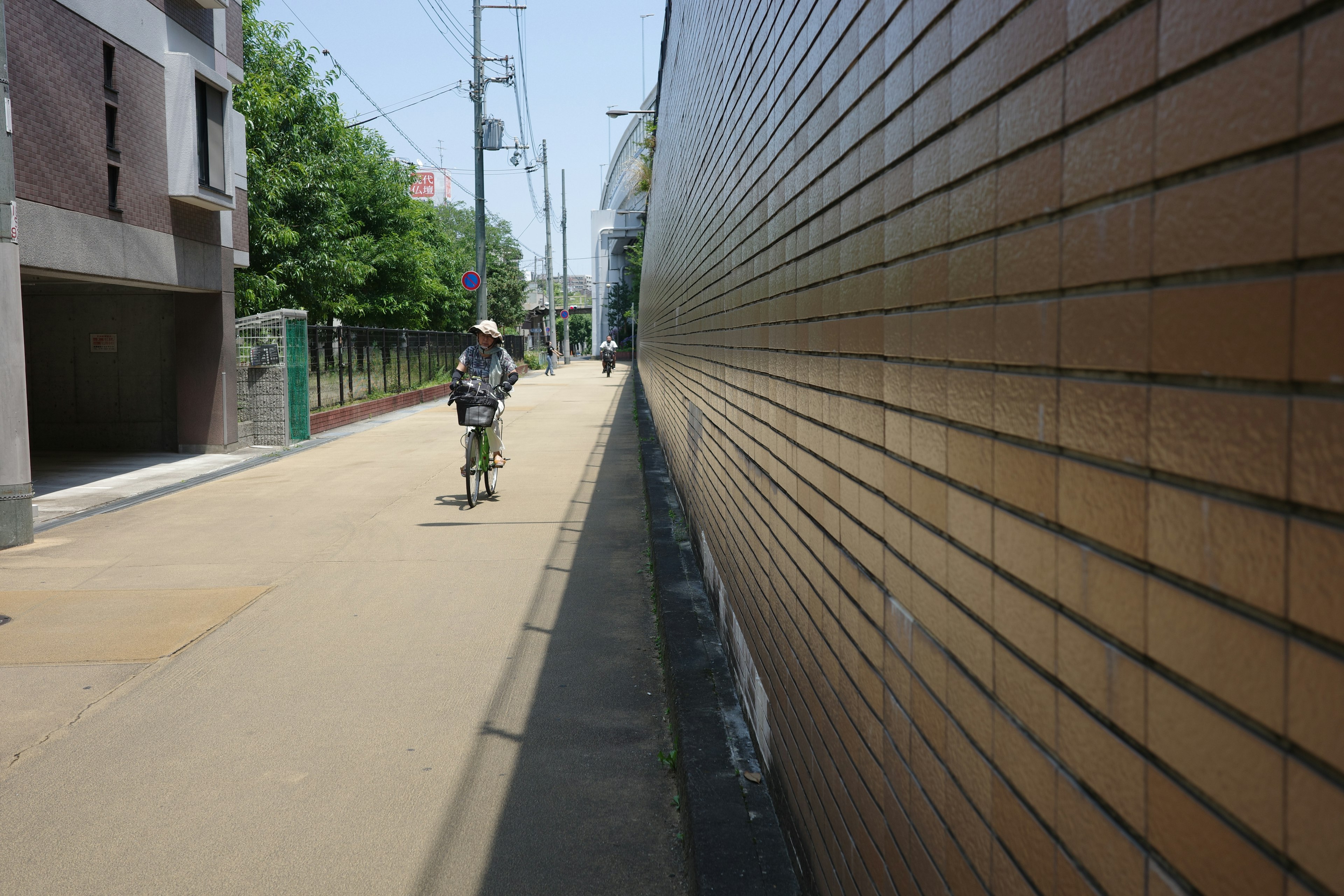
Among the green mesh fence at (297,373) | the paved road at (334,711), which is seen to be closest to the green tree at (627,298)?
the green mesh fence at (297,373)

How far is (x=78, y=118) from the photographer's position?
39.2ft

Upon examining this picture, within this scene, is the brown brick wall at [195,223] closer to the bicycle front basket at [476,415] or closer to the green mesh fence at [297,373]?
the green mesh fence at [297,373]

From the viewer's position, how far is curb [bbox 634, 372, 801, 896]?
3162 mm

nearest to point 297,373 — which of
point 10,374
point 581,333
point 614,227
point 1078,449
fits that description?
point 10,374

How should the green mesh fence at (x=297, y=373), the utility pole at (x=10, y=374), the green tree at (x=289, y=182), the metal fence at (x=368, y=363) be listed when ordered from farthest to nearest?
the green tree at (x=289, y=182) → the metal fence at (x=368, y=363) → the green mesh fence at (x=297, y=373) → the utility pole at (x=10, y=374)

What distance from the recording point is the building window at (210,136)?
50.8 ft

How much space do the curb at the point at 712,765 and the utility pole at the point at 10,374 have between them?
222 inches

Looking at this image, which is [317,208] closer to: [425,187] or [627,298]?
[425,187]

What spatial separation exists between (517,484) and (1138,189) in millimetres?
11869

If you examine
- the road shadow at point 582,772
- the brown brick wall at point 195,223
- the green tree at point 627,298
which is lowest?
the road shadow at point 582,772

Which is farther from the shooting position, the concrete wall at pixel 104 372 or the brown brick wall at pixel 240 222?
the brown brick wall at pixel 240 222

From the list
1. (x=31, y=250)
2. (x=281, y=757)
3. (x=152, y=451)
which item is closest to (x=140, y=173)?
(x=31, y=250)

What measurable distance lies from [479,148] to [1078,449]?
32.6 m

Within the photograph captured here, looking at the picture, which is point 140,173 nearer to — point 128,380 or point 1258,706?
point 128,380
